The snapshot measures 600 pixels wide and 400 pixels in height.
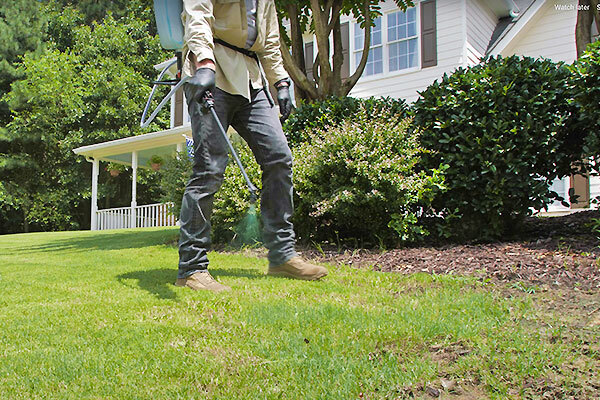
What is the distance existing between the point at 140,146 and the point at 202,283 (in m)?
14.6

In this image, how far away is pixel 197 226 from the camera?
3203 mm

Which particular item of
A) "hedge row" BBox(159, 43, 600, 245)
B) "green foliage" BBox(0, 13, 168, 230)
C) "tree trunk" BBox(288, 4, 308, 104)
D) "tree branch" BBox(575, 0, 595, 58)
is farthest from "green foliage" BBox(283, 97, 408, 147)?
"green foliage" BBox(0, 13, 168, 230)

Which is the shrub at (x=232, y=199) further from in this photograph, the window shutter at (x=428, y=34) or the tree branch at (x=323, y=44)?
the window shutter at (x=428, y=34)

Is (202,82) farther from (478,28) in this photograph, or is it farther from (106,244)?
(478,28)

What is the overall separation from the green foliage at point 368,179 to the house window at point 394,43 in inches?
288

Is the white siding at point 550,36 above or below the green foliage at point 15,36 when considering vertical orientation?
below

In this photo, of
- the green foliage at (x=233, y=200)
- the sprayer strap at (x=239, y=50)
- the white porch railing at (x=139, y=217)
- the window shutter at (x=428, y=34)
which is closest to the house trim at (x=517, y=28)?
the window shutter at (x=428, y=34)

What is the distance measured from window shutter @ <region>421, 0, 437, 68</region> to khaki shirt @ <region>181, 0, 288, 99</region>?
346 inches

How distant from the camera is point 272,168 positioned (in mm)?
3367

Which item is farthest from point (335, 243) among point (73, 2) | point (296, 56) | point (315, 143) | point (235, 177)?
point (73, 2)

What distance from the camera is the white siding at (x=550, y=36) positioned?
35.3ft

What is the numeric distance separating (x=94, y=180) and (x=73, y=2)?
17401mm

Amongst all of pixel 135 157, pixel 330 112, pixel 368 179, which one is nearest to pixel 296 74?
pixel 330 112

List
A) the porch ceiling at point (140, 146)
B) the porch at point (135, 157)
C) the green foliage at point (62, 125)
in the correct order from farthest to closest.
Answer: the green foliage at point (62, 125)
the porch ceiling at point (140, 146)
the porch at point (135, 157)
